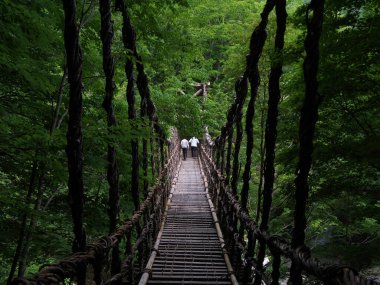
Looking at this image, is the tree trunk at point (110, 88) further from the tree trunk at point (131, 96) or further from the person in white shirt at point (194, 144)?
the person in white shirt at point (194, 144)

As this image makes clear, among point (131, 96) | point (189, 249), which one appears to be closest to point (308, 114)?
point (131, 96)

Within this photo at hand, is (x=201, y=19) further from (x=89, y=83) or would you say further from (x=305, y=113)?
(x=305, y=113)

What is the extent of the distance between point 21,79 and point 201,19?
44.3ft

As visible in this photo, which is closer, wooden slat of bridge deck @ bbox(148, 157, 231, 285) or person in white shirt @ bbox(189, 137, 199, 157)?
wooden slat of bridge deck @ bbox(148, 157, 231, 285)

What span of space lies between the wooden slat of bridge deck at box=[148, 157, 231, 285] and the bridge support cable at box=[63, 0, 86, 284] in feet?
8.21

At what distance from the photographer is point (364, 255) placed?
626 cm

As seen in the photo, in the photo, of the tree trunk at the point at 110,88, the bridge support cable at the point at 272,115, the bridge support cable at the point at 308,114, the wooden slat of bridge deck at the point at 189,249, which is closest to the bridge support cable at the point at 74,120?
the tree trunk at the point at 110,88

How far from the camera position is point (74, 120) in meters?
2.31

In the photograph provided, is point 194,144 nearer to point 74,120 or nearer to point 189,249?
point 189,249

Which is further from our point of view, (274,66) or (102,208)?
(102,208)

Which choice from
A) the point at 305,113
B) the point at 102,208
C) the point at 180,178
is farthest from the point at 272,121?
the point at 180,178

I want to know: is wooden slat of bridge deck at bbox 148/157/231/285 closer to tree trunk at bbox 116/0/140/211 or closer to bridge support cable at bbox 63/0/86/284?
tree trunk at bbox 116/0/140/211

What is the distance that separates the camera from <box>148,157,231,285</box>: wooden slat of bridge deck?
15.6 feet

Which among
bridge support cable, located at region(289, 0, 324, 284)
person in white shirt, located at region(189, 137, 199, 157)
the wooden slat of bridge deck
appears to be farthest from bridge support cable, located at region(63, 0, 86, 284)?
person in white shirt, located at region(189, 137, 199, 157)
